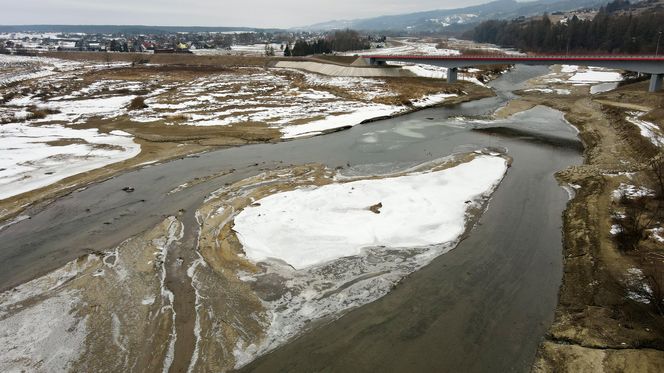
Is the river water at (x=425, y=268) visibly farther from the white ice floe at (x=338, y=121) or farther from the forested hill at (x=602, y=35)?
the forested hill at (x=602, y=35)

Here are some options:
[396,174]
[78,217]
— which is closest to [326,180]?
[396,174]

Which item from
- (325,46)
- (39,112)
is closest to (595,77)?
(325,46)

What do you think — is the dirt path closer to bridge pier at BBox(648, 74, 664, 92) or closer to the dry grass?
bridge pier at BBox(648, 74, 664, 92)

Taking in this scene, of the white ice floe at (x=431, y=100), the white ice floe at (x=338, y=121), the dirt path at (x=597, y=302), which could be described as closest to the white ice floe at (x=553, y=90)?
the white ice floe at (x=431, y=100)

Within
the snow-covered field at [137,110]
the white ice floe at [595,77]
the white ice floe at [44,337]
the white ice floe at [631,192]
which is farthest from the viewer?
the white ice floe at [595,77]

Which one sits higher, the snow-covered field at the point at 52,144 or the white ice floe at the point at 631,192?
the snow-covered field at the point at 52,144

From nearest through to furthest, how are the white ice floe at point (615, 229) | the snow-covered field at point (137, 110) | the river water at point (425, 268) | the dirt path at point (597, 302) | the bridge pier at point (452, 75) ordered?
the dirt path at point (597, 302) < the river water at point (425, 268) < the white ice floe at point (615, 229) < the snow-covered field at point (137, 110) < the bridge pier at point (452, 75)

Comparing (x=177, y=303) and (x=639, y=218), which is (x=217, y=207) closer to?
(x=177, y=303)
